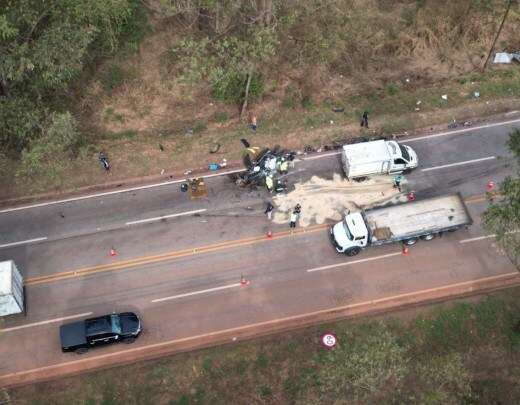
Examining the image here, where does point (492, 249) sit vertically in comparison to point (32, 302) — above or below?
below

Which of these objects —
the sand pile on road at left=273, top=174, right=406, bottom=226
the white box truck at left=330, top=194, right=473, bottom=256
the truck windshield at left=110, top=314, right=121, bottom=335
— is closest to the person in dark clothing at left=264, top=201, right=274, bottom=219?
the sand pile on road at left=273, top=174, right=406, bottom=226

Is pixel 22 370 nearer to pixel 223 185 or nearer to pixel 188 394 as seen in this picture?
pixel 188 394

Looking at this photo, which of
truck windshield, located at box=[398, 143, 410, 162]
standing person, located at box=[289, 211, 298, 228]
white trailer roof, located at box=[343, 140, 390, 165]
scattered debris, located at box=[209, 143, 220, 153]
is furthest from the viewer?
scattered debris, located at box=[209, 143, 220, 153]

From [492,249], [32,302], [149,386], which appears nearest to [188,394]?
[149,386]

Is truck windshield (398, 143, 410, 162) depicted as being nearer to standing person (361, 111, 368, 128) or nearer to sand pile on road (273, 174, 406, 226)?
sand pile on road (273, 174, 406, 226)

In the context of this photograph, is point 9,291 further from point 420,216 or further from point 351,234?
point 420,216

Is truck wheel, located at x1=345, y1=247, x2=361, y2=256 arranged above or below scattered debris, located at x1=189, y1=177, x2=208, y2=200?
below
